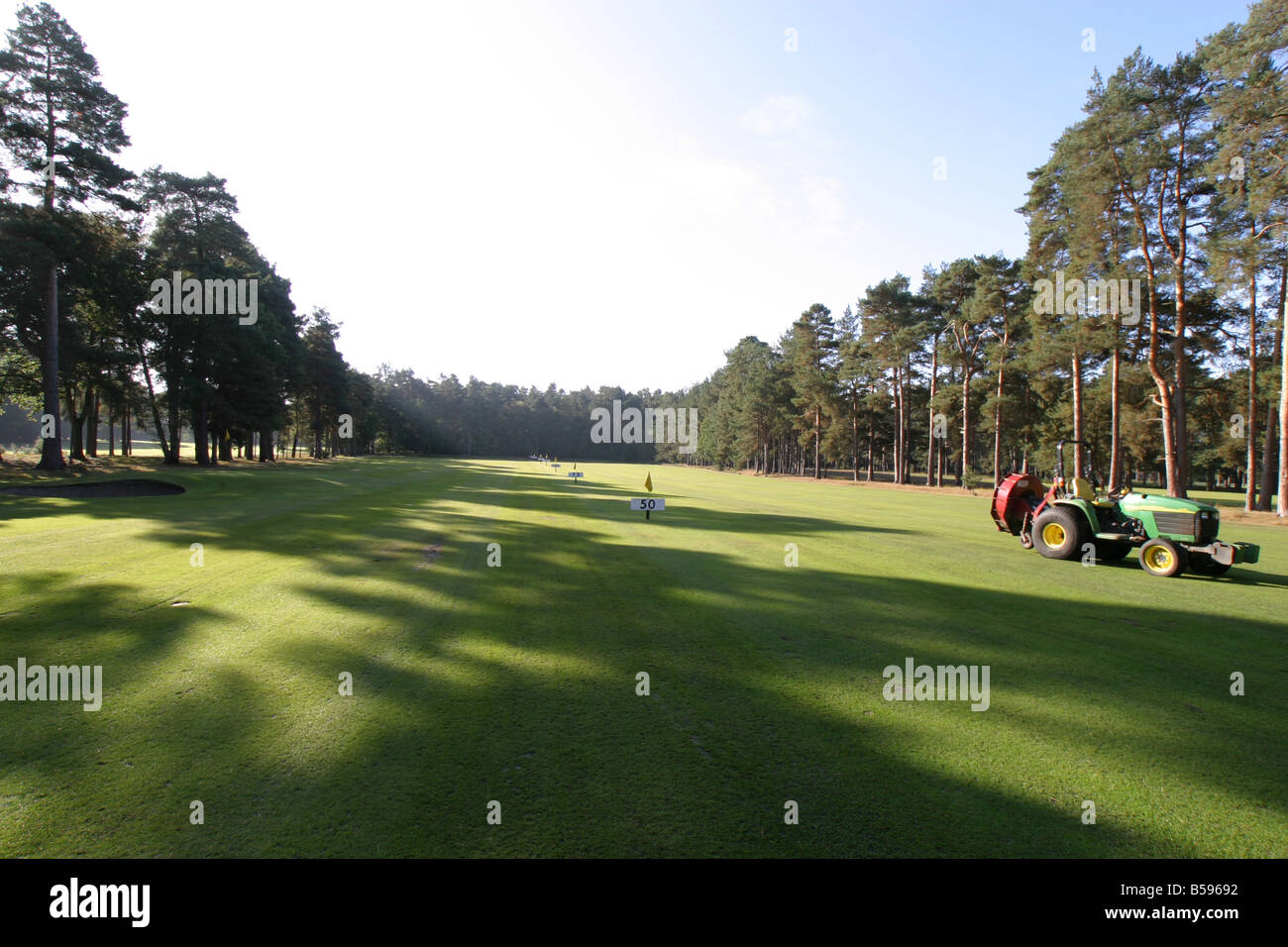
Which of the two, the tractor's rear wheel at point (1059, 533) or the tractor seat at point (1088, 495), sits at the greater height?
the tractor seat at point (1088, 495)

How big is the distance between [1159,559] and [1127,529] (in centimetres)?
91

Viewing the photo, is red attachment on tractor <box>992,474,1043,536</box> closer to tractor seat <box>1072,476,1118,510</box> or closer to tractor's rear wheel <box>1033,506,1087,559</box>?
tractor's rear wheel <box>1033,506,1087,559</box>

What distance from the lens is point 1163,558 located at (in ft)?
37.6

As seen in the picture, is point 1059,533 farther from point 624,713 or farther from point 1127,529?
point 624,713

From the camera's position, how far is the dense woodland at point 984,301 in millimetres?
26266

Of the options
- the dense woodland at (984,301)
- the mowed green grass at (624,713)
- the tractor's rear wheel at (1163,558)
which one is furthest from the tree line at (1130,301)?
the mowed green grass at (624,713)

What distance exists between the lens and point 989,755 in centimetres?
439

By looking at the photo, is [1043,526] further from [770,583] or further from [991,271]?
[991,271]

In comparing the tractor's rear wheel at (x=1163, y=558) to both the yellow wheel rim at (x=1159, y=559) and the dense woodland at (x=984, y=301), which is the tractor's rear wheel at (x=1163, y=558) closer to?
the yellow wheel rim at (x=1159, y=559)

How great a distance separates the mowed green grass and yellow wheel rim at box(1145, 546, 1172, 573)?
1.08 metres

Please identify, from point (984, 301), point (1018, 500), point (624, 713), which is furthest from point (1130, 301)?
point (624, 713)

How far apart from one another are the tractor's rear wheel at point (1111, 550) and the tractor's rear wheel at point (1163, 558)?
0.77 metres

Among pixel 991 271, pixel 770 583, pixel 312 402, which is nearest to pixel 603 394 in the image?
pixel 312 402

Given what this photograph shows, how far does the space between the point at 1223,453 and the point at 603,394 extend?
13160 cm
